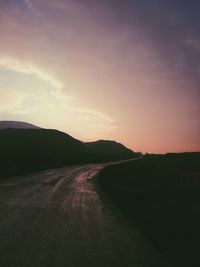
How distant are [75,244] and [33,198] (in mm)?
9317

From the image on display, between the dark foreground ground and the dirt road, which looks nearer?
the dirt road

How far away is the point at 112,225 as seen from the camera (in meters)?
12.7

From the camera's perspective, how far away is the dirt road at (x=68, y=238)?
832 cm

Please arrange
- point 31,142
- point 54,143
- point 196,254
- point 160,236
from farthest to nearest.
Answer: point 54,143 → point 31,142 → point 160,236 → point 196,254

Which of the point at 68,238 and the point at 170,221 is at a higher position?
the point at 170,221

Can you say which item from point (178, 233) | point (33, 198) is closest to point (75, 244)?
point (178, 233)

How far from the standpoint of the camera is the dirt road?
→ 832 centimetres

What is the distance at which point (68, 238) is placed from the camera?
10406mm

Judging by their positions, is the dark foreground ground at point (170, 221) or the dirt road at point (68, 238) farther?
the dark foreground ground at point (170, 221)

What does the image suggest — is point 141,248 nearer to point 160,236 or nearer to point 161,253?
point 161,253

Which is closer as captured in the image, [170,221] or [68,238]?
[68,238]

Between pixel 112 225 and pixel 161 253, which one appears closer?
pixel 161 253

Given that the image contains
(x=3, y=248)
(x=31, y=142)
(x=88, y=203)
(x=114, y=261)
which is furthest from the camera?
(x=31, y=142)

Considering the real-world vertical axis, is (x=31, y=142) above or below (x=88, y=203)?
above
